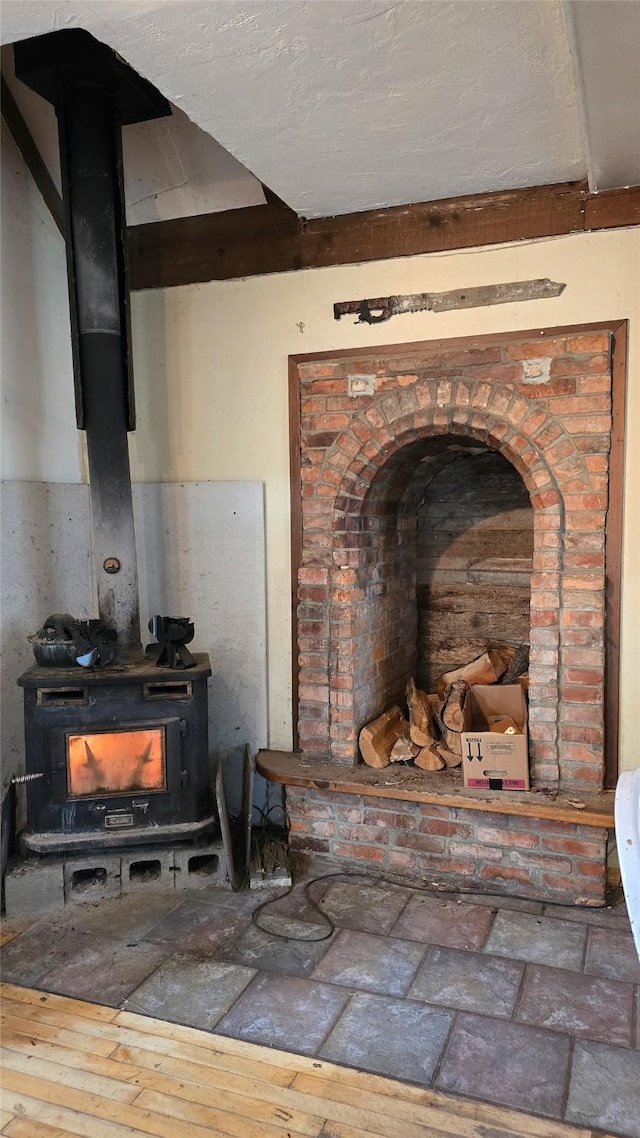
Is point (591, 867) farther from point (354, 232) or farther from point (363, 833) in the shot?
point (354, 232)

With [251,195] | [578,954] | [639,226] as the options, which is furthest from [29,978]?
[639,226]

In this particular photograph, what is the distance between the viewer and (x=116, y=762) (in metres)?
2.96

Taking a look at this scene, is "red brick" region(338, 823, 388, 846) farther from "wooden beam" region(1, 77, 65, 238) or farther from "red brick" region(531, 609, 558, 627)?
"wooden beam" region(1, 77, 65, 238)

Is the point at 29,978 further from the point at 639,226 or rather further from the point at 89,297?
the point at 639,226

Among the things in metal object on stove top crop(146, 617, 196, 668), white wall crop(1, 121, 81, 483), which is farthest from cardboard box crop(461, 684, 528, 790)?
white wall crop(1, 121, 81, 483)

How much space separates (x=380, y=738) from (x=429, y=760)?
242mm

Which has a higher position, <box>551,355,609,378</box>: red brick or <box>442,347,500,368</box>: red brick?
<box>442,347,500,368</box>: red brick

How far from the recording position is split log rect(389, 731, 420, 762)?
3.26 m

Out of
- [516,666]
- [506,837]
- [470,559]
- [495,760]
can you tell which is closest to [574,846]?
[506,837]

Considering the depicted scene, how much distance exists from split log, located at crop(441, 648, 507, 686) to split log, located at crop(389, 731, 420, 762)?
0.35m

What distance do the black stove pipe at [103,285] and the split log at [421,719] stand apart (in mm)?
1280

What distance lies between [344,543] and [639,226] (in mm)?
1652

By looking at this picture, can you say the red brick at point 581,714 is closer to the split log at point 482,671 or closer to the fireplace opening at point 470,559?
the split log at point 482,671

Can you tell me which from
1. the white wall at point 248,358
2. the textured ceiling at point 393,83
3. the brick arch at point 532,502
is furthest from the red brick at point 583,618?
the textured ceiling at point 393,83
